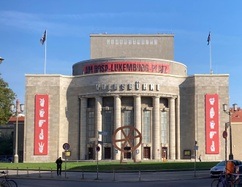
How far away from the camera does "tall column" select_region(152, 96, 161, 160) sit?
87.0m

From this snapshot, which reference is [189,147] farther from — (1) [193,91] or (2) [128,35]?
(2) [128,35]

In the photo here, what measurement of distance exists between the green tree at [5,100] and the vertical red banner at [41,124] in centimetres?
2370

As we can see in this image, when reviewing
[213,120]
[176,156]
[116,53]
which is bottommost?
[176,156]

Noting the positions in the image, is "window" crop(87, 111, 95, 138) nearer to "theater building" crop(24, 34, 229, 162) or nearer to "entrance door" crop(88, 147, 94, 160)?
"theater building" crop(24, 34, 229, 162)

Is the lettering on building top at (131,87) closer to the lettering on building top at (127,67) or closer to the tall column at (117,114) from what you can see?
the tall column at (117,114)

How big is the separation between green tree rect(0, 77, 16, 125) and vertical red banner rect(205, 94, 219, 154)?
39225mm

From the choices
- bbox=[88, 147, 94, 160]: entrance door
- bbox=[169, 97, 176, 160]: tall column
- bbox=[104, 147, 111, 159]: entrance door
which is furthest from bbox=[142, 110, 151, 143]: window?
bbox=[88, 147, 94, 160]: entrance door

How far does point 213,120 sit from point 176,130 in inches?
283

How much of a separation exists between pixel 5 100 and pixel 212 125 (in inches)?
1624

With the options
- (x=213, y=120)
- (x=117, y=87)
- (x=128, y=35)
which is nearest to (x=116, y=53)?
(x=128, y=35)

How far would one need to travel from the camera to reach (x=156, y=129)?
286 ft

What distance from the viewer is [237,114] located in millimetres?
115688

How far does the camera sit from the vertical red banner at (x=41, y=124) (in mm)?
89625

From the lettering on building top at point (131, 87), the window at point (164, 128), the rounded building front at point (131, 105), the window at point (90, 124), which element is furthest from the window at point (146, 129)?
the window at point (90, 124)
